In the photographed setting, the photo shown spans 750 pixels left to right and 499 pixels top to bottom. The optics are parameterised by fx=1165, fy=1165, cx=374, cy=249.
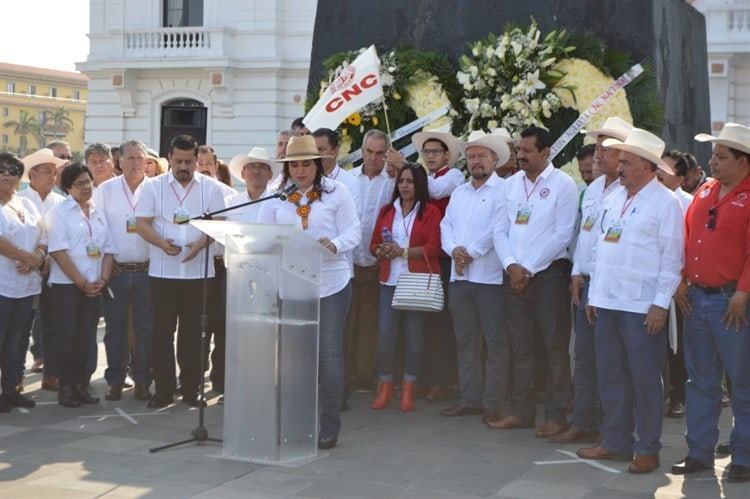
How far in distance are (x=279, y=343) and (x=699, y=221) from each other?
251cm

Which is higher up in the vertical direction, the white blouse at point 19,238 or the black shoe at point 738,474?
the white blouse at point 19,238

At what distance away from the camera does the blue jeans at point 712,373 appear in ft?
21.5

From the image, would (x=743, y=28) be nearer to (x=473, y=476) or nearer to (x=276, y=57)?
(x=276, y=57)

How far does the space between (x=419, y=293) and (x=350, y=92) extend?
74.9 inches

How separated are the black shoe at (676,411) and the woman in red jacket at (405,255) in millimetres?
1909

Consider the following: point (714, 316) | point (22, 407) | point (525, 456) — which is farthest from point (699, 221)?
point (22, 407)

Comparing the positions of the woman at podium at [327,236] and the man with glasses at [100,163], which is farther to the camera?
the man with glasses at [100,163]

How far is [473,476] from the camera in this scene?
665cm

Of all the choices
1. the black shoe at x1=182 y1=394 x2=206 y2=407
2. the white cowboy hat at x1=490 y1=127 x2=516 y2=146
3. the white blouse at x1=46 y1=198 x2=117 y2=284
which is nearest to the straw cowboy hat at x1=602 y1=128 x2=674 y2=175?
the white cowboy hat at x1=490 y1=127 x2=516 y2=146

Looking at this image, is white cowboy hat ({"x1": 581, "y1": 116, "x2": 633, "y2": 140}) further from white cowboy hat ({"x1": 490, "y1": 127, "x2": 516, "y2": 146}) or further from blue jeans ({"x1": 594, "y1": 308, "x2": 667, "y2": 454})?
blue jeans ({"x1": 594, "y1": 308, "x2": 667, "y2": 454})

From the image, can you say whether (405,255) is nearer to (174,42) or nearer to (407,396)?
(407,396)

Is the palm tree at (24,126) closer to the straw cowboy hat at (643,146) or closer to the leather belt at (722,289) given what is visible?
the straw cowboy hat at (643,146)

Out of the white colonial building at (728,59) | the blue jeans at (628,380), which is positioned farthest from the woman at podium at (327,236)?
the white colonial building at (728,59)

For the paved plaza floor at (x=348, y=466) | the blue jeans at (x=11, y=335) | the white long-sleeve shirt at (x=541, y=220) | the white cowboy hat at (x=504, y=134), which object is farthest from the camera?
the blue jeans at (x=11, y=335)
